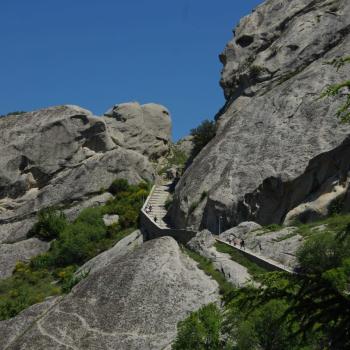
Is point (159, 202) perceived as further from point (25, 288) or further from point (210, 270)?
point (210, 270)

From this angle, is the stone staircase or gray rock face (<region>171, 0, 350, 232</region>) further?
the stone staircase

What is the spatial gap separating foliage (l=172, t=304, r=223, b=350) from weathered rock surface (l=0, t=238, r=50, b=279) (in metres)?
33.9

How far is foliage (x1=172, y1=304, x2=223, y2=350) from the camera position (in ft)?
78.5

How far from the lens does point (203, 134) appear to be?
204 feet

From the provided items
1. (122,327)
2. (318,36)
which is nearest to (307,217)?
(122,327)

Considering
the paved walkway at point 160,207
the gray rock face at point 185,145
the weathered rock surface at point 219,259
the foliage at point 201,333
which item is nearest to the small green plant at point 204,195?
the paved walkway at point 160,207

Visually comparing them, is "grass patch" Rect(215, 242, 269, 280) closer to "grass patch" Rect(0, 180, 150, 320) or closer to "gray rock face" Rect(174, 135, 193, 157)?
"grass patch" Rect(0, 180, 150, 320)

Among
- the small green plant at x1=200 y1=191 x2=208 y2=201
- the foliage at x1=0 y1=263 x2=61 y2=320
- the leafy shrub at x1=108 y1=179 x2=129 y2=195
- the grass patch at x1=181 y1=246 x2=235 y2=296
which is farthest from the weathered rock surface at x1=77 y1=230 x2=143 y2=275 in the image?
the leafy shrub at x1=108 y1=179 x2=129 y2=195

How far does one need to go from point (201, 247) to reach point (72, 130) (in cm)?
3402

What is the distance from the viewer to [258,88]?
59.5 metres

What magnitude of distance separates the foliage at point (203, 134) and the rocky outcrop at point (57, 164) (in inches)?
341

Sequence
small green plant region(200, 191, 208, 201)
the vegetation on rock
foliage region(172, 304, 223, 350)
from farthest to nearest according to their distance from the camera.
A: small green plant region(200, 191, 208, 201) < foliage region(172, 304, 223, 350) < the vegetation on rock

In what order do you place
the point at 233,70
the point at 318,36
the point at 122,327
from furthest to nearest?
1. the point at 233,70
2. the point at 318,36
3. the point at 122,327

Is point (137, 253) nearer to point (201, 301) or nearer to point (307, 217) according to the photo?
point (201, 301)
